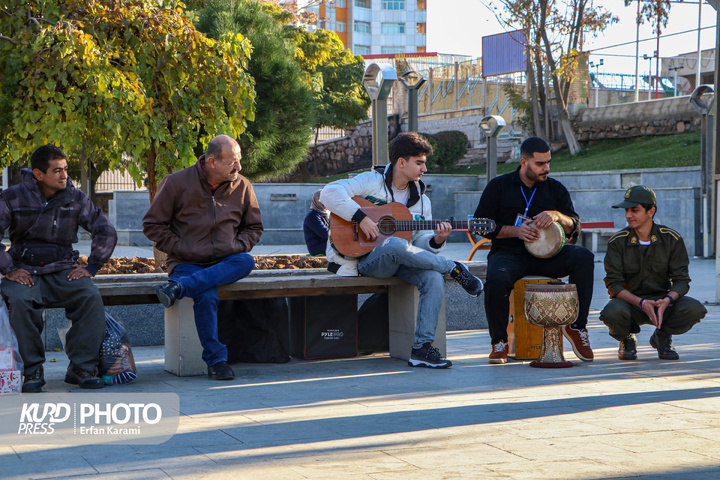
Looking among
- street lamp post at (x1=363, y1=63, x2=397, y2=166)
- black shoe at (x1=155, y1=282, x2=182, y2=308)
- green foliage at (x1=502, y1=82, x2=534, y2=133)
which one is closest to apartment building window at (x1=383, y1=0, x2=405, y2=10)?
green foliage at (x1=502, y1=82, x2=534, y2=133)

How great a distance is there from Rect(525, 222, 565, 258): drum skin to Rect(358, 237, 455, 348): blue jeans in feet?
2.14

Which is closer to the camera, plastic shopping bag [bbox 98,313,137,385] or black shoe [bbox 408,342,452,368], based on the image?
plastic shopping bag [bbox 98,313,137,385]

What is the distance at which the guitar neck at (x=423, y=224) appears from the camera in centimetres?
632

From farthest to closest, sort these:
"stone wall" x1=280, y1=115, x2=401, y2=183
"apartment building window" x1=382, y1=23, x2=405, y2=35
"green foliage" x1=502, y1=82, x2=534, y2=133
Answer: "apartment building window" x1=382, y1=23, x2=405, y2=35 → "stone wall" x1=280, y1=115, x2=401, y2=183 → "green foliage" x1=502, y1=82, x2=534, y2=133

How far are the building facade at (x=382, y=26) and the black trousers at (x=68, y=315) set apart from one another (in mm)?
78162

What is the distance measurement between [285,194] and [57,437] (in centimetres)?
1741

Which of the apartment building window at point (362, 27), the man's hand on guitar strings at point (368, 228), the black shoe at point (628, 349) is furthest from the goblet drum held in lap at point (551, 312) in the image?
the apartment building window at point (362, 27)

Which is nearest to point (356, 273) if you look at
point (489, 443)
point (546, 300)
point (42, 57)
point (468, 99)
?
point (546, 300)

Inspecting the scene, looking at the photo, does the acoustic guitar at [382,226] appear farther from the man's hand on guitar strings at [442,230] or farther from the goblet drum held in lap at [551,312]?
the goblet drum held in lap at [551,312]

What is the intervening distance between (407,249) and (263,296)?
1.08m

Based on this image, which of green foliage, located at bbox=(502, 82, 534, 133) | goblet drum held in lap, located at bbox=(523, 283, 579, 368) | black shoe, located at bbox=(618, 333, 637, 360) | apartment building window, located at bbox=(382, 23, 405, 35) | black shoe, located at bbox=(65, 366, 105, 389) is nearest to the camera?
black shoe, located at bbox=(65, 366, 105, 389)

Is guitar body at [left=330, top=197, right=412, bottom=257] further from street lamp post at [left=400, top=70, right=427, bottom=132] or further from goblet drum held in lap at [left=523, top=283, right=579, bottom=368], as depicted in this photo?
street lamp post at [left=400, top=70, right=427, bottom=132]

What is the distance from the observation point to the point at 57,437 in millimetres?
4105

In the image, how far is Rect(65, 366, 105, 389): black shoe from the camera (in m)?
5.43
